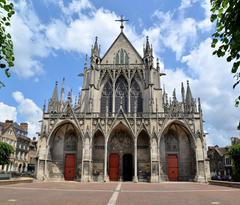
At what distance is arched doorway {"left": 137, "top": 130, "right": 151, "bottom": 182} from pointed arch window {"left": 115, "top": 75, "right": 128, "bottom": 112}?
187 inches

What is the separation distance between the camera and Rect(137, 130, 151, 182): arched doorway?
2569 centimetres

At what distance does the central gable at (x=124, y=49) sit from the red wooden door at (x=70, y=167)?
14268mm

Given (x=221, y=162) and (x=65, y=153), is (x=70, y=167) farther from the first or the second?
(x=221, y=162)

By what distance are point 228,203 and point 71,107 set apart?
20.4 metres

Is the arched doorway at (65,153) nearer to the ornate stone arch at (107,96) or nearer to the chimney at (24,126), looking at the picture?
the ornate stone arch at (107,96)

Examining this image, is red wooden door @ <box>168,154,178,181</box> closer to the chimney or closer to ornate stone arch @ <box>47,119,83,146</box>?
ornate stone arch @ <box>47,119,83,146</box>

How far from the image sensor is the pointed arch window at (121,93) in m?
30.0

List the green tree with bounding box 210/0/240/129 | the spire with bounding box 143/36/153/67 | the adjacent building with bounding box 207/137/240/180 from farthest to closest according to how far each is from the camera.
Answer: the adjacent building with bounding box 207/137/240/180 → the spire with bounding box 143/36/153/67 → the green tree with bounding box 210/0/240/129

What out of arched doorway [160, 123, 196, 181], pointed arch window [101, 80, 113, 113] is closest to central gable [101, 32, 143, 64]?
pointed arch window [101, 80, 113, 113]

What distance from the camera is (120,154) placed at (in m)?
26.8

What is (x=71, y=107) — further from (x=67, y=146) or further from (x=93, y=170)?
(x=93, y=170)

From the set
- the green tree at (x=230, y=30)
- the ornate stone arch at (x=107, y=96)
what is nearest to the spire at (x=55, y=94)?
the ornate stone arch at (x=107, y=96)

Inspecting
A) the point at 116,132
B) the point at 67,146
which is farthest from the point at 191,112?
the point at 67,146

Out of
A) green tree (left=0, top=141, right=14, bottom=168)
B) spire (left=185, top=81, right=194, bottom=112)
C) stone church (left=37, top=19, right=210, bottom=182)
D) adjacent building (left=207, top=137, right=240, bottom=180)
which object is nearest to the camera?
stone church (left=37, top=19, right=210, bottom=182)
